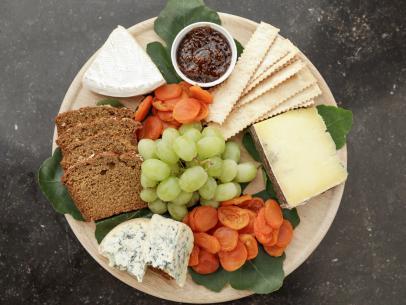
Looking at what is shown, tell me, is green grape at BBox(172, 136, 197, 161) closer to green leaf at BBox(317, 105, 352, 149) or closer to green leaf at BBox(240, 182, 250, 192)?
green leaf at BBox(240, 182, 250, 192)

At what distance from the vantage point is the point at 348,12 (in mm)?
2521

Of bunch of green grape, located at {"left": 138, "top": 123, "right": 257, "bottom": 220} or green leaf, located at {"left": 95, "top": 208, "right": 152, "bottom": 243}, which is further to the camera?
green leaf, located at {"left": 95, "top": 208, "right": 152, "bottom": 243}

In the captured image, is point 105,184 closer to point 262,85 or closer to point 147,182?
point 147,182

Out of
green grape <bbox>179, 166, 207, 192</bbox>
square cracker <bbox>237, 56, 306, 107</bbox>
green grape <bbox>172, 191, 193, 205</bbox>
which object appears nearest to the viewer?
green grape <bbox>179, 166, 207, 192</bbox>

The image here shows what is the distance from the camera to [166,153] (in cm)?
184

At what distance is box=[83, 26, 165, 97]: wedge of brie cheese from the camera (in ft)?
6.56

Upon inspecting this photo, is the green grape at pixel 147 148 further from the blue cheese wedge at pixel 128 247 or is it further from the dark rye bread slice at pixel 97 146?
the blue cheese wedge at pixel 128 247

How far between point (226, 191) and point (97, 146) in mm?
512

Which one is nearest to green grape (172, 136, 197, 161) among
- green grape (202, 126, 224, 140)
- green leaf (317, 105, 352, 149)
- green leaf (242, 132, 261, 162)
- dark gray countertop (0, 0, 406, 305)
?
green grape (202, 126, 224, 140)

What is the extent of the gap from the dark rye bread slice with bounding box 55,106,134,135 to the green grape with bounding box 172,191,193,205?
1.23 feet

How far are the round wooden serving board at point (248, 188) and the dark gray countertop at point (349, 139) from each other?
1.44 ft

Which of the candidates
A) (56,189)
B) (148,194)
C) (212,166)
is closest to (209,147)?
(212,166)

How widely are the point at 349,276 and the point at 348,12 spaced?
4.09 feet

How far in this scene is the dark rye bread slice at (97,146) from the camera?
1.98 m
